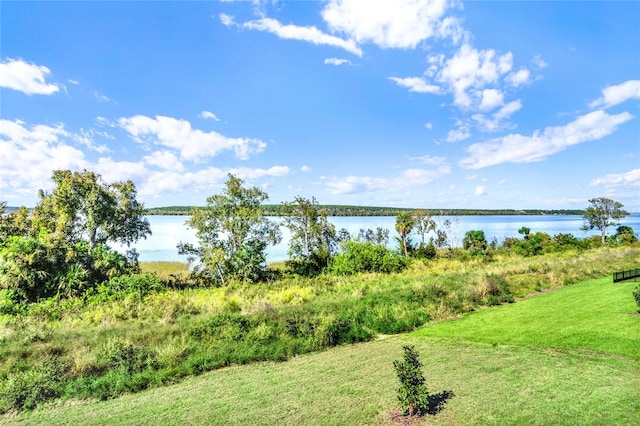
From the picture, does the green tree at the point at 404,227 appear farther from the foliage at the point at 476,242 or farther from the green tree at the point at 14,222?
the green tree at the point at 14,222

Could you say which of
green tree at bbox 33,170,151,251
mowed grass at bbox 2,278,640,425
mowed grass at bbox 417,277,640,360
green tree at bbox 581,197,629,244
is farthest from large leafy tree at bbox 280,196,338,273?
green tree at bbox 581,197,629,244

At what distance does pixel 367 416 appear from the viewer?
586cm

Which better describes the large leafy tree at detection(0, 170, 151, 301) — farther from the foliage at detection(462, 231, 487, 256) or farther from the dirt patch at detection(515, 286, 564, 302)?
the foliage at detection(462, 231, 487, 256)

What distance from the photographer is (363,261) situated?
28.8 metres

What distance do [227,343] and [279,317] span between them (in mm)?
2694

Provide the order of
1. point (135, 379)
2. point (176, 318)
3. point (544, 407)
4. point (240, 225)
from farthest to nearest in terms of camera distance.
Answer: point (240, 225) → point (176, 318) → point (135, 379) → point (544, 407)

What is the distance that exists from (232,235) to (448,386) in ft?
75.7

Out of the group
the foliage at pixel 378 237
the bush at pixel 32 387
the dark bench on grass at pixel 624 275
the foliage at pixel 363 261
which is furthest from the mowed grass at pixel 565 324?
the foliage at pixel 378 237

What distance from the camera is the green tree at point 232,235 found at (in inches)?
1042

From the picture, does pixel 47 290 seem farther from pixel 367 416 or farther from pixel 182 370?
pixel 367 416

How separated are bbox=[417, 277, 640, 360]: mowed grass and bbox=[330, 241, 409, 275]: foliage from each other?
1447 cm

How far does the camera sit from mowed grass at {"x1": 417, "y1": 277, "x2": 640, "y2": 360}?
8.52m

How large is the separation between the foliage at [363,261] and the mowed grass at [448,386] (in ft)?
58.8

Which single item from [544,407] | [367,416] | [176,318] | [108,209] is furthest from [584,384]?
[108,209]
